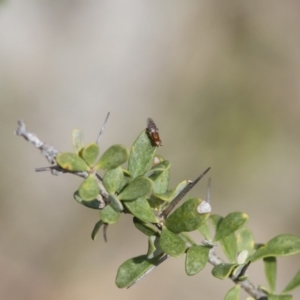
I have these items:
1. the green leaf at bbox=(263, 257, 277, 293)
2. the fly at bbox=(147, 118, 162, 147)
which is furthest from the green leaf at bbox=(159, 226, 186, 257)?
the green leaf at bbox=(263, 257, 277, 293)

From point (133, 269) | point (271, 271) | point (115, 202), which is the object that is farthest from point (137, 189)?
point (271, 271)

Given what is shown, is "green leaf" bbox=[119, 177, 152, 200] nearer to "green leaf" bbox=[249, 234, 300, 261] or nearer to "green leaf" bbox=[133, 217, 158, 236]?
"green leaf" bbox=[133, 217, 158, 236]

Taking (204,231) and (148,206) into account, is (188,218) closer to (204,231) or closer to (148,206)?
(148,206)

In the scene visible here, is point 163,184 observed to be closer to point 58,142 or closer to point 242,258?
point 242,258

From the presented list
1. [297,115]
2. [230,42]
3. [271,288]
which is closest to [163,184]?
[271,288]

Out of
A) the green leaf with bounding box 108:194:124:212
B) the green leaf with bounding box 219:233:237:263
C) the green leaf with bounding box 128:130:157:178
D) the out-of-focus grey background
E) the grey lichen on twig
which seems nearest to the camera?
the grey lichen on twig

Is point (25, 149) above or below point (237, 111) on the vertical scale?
below

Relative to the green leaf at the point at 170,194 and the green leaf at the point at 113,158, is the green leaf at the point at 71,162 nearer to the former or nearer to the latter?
the green leaf at the point at 113,158

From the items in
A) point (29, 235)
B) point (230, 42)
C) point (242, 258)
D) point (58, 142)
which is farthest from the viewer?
point (230, 42)
